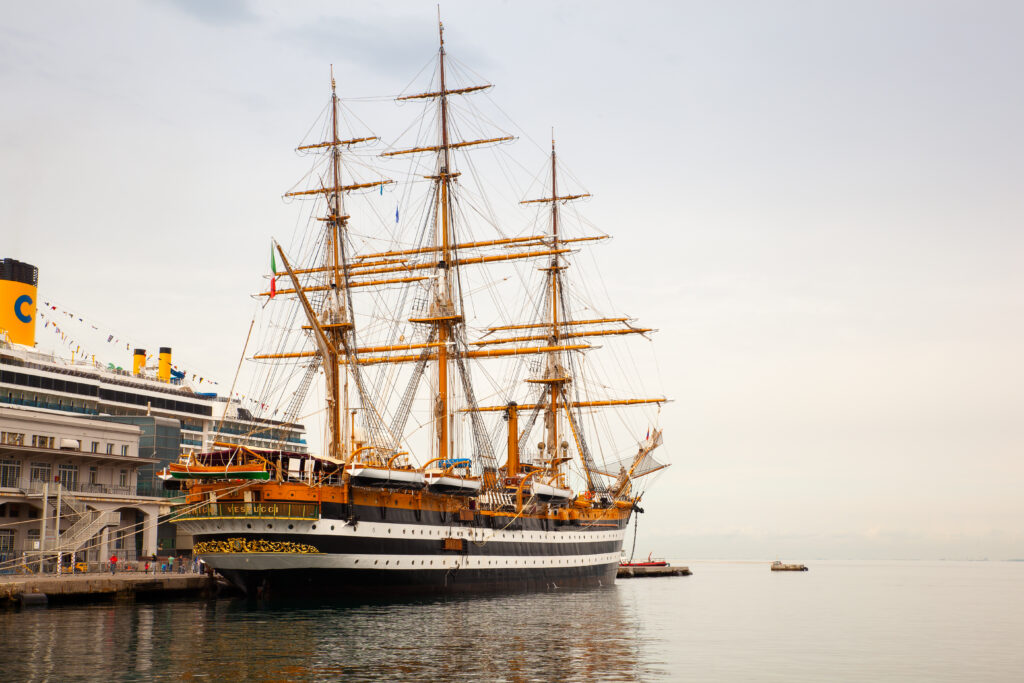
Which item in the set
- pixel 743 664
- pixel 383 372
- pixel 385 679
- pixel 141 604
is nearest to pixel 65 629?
pixel 141 604

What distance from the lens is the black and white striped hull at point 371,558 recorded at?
53.0m

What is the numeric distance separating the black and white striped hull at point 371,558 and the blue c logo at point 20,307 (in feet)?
112

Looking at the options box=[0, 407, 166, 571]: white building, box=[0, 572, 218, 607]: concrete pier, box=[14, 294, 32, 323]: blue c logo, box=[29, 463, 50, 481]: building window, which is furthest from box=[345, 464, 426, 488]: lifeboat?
box=[14, 294, 32, 323]: blue c logo

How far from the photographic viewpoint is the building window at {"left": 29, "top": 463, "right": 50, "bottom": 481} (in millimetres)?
65188

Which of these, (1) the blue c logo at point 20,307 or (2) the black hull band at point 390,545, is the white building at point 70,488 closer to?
(2) the black hull band at point 390,545

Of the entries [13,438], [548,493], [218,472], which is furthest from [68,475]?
[548,493]

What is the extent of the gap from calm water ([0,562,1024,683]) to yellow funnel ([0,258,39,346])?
1462 inches

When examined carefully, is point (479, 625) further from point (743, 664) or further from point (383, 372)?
point (383, 372)

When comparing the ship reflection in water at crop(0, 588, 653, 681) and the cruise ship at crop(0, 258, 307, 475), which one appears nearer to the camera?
the ship reflection in water at crop(0, 588, 653, 681)

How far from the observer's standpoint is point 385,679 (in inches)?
1177

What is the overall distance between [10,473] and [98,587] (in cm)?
1651

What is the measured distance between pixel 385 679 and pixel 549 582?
155 feet

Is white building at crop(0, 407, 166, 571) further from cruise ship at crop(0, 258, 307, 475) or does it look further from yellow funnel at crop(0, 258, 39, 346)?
yellow funnel at crop(0, 258, 39, 346)

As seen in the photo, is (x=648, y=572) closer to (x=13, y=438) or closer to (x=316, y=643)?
(x=13, y=438)
